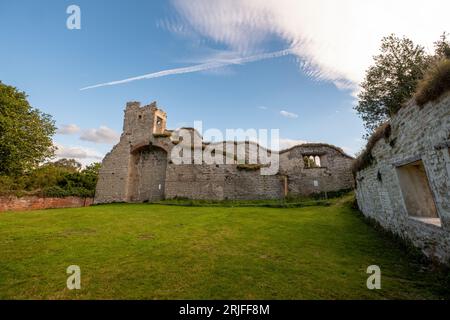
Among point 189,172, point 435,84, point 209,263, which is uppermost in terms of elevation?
point 189,172

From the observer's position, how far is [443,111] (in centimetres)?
462

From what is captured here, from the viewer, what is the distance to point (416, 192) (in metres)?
6.65

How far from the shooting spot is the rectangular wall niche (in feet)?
21.4

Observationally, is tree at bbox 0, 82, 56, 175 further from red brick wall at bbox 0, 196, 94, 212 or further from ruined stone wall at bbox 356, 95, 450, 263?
ruined stone wall at bbox 356, 95, 450, 263

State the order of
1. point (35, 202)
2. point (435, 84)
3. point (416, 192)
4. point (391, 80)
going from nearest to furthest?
1. point (435, 84)
2. point (416, 192)
3. point (391, 80)
4. point (35, 202)

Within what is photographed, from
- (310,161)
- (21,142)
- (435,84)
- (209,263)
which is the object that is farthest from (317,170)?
(21,142)

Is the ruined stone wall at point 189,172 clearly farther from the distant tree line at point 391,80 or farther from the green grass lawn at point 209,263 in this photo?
the green grass lawn at point 209,263

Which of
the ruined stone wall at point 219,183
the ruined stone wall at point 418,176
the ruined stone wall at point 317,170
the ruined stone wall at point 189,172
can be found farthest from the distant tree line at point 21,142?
the ruined stone wall at point 418,176

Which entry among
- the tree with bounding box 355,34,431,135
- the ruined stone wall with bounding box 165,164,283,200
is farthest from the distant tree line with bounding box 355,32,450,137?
the ruined stone wall with bounding box 165,164,283,200

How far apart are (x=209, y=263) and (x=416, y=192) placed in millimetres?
6289

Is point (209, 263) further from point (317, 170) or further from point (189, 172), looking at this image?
point (317, 170)

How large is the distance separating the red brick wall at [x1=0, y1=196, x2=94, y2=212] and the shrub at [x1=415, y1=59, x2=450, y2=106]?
27989 mm

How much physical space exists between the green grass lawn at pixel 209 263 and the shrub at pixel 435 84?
378 cm
